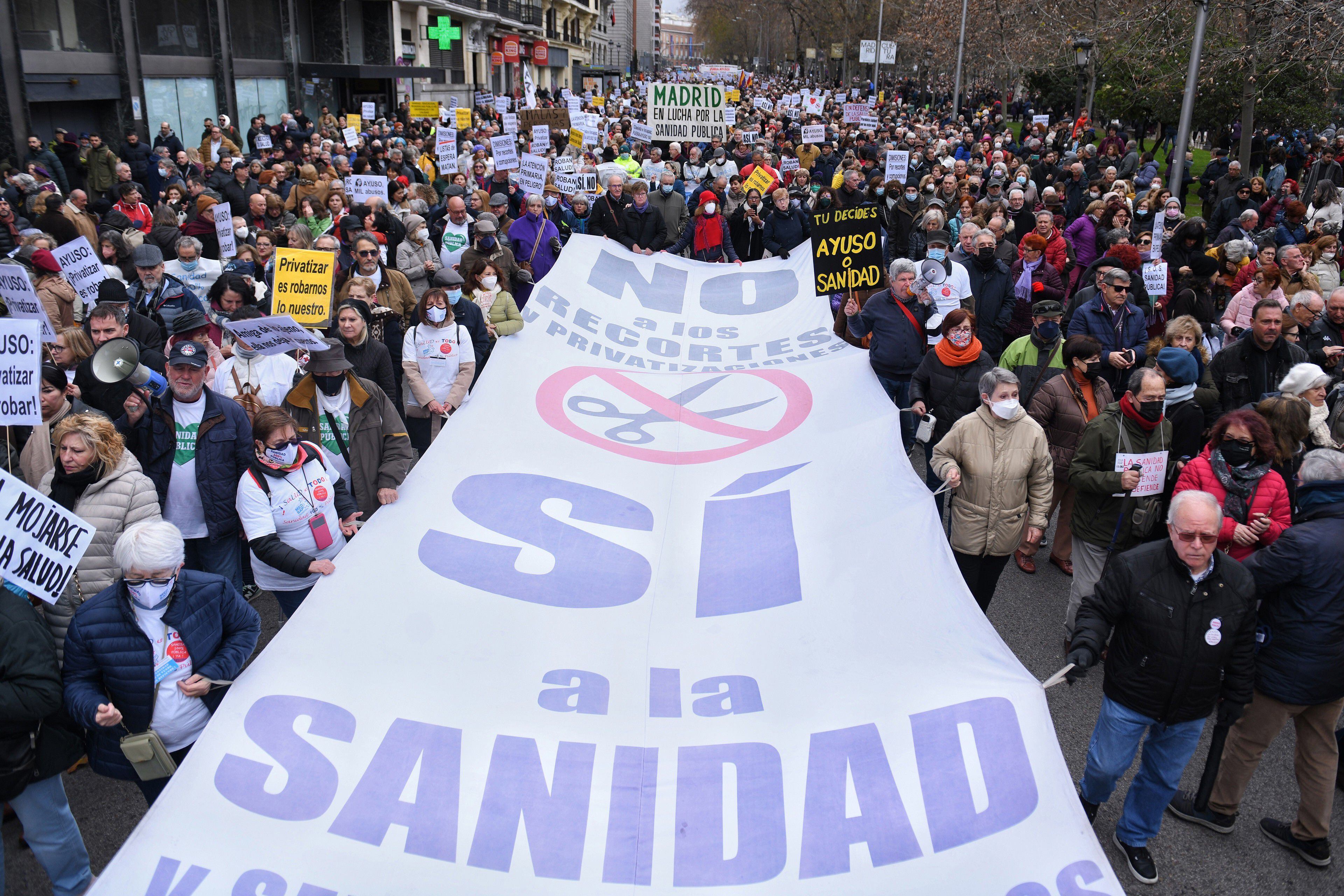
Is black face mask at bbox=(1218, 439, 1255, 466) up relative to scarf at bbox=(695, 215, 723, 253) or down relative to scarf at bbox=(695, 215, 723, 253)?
down

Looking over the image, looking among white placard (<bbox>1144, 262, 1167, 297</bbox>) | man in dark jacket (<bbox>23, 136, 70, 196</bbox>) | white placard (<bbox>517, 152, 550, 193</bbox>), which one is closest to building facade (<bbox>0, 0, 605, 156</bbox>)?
man in dark jacket (<bbox>23, 136, 70, 196</bbox>)

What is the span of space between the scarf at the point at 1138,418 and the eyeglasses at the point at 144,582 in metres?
4.92

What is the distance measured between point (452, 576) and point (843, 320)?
4.38 m

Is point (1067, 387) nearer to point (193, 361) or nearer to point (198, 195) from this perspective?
point (193, 361)

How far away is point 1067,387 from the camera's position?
6.41m

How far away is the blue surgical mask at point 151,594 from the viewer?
12.4ft

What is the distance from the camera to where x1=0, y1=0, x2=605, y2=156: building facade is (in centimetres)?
2056

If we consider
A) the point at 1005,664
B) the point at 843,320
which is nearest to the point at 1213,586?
the point at 1005,664

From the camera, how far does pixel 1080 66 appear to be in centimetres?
2411

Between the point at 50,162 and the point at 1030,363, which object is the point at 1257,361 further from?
the point at 50,162

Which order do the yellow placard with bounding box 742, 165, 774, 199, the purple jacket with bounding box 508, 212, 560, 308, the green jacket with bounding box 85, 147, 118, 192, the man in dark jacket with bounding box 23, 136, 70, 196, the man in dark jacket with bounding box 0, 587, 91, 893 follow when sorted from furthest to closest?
the green jacket with bounding box 85, 147, 118, 192
the man in dark jacket with bounding box 23, 136, 70, 196
the yellow placard with bounding box 742, 165, 774, 199
the purple jacket with bounding box 508, 212, 560, 308
the man in dark jacket with bounding box 0, 587, 91, 893

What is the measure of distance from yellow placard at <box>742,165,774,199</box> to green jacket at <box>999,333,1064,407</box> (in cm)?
803

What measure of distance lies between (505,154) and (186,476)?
9.71 meters

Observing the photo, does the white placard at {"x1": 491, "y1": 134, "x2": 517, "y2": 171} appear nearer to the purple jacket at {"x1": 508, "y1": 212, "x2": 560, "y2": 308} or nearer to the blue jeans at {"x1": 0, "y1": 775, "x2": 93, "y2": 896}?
the purple jacket at {"x1": 508, "y1": 212, "x2": 560, "y2": 308}
